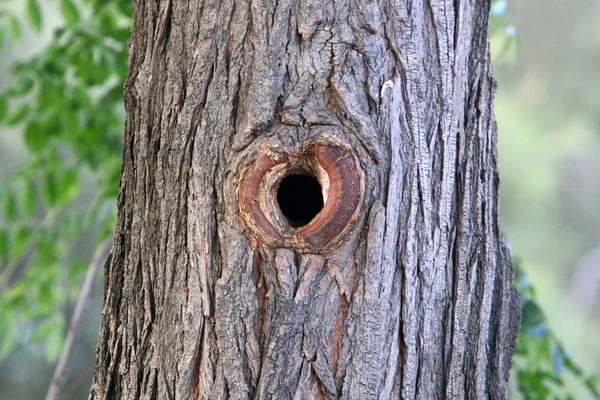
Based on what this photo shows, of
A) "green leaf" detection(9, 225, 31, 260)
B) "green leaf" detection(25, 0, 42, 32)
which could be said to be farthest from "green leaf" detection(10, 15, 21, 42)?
"green leaf" detection(9, 225, 31, 260)

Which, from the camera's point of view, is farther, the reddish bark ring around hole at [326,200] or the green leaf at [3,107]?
the green leaf at [3,107]

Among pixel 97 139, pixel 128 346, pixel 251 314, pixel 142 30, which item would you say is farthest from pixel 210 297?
pixel 97 139

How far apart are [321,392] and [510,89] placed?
931 cm

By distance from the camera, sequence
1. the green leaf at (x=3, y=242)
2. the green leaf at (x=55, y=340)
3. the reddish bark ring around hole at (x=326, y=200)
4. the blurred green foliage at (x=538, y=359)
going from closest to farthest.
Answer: the reddish bark ring around hole at (x=326, y=200), the blurred green foliage at (x=538, y=359), the green leaf at (x=3, y=242), the green leaf at (x=55, y=340)

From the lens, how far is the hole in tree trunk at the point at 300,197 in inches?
50.1

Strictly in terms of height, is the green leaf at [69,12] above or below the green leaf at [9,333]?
above

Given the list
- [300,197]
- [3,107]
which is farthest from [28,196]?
[300,197]

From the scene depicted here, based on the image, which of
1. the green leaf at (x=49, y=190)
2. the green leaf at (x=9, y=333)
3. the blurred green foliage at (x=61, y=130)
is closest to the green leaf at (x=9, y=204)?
the blurred green foliage at (x=61, y=130)

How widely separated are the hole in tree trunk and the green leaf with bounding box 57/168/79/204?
4.67 ft

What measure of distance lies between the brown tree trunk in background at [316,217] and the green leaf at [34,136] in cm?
138

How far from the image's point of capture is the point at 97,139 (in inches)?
98.7

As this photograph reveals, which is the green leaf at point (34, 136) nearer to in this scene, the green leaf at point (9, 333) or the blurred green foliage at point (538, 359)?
the green leaf at point (9, 333)

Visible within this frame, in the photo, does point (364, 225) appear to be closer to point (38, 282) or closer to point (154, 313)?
point (154, 313)

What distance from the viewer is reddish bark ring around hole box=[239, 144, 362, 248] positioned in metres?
1.08
